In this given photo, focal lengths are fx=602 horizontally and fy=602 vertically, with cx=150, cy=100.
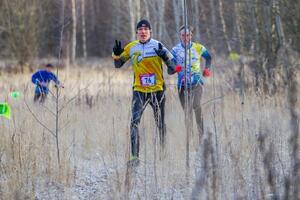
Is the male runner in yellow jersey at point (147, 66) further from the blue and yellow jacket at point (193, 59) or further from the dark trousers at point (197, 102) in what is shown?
the blue and yellow jacket at point (193, 59)

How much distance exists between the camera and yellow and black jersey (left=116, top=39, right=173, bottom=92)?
21.3 ft

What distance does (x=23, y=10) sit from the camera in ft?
87.7

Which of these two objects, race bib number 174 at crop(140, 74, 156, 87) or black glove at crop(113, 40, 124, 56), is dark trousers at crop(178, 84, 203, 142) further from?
black glove at crop(113, 40, 124, 56)

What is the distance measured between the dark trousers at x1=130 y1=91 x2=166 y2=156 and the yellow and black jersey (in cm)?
8

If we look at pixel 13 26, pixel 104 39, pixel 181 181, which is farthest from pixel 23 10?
pixel 181 181

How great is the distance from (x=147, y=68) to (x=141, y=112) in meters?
0.56

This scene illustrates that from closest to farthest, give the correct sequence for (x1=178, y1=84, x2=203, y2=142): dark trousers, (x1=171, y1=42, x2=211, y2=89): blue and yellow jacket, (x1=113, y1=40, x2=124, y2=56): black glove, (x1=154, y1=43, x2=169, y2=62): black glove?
(x1=154, y1=43, x2=169, y2=62): black glove
(x1=113, y1=40, x2=124, y2=56): black glove
(x1=178, y1=84, x2=203, y2=142): dark trousers
(x1=171, y1=42, x2=211, y2=89): blue and yellow jacket

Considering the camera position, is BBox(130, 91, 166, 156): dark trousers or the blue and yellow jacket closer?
BBox(130, 91, 166, 156): dark trousers

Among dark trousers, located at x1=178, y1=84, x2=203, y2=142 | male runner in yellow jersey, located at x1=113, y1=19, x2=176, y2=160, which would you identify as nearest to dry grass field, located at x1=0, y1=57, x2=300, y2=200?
dark trousers, located at x1=178, y1=84, x2=203, y2=142

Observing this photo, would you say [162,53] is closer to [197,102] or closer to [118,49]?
[118,49]

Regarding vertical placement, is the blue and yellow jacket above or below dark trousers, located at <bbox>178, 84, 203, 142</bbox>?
above

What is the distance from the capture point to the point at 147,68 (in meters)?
6.54

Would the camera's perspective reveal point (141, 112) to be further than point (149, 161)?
Yes

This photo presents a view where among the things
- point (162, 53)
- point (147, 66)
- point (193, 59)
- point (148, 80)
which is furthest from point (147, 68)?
point (193, 59)
